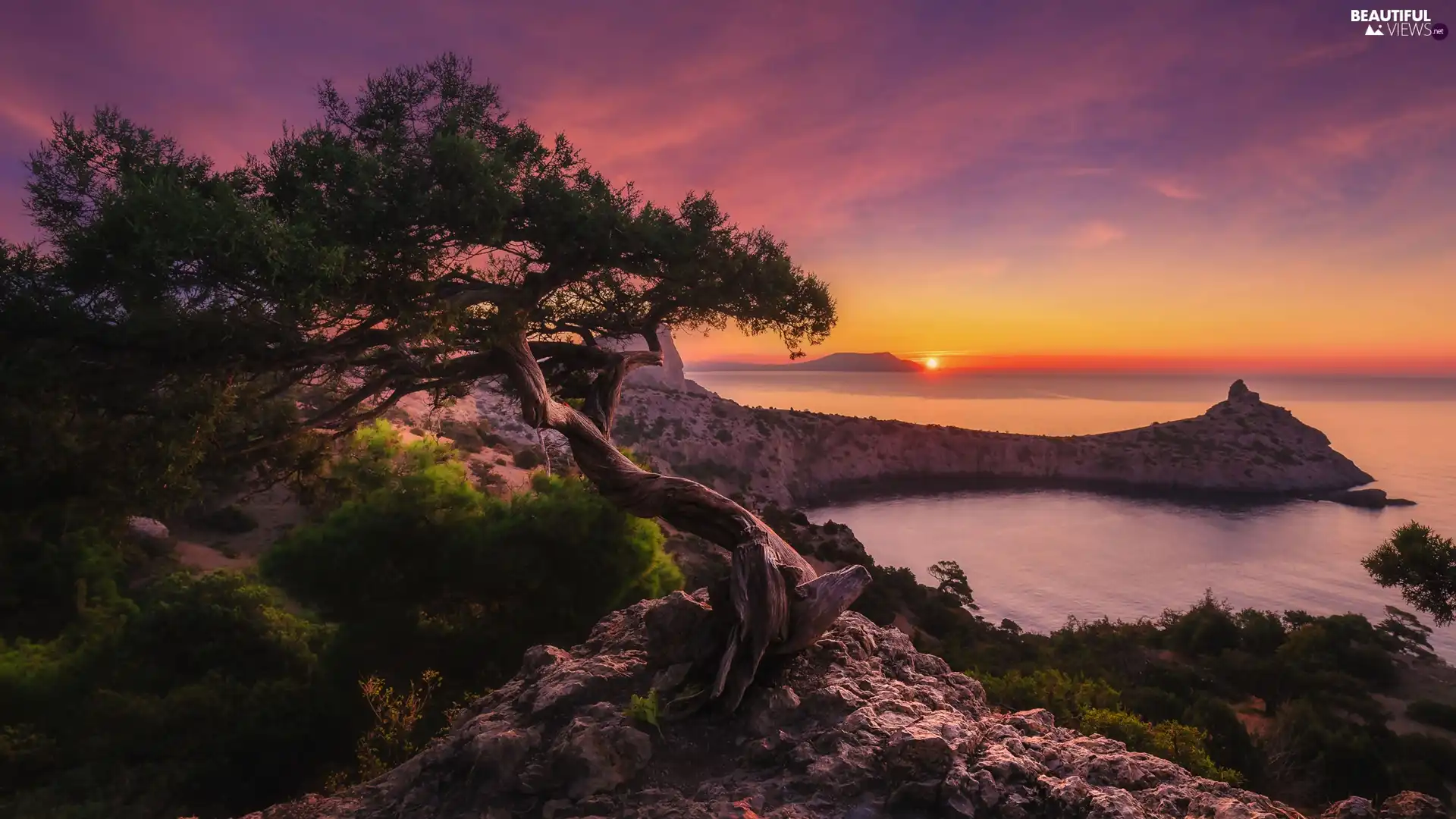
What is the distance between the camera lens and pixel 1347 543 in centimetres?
3872

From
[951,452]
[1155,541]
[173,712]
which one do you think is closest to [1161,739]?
[173,712]

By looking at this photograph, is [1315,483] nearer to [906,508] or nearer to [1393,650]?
[906,508]

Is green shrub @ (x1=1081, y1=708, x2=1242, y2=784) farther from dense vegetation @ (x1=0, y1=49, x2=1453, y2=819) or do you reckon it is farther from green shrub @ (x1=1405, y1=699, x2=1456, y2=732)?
green shrub @ (x1=1405, y1=699, x2=1456, y2=732)

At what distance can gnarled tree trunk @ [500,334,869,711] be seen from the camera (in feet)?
20.9

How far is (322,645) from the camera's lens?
43.1 ft

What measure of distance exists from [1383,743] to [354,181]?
72.1 feet

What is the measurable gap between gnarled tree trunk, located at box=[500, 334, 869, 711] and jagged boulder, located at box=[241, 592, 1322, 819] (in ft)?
1.10

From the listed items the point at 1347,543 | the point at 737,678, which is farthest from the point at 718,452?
the point at 737,678

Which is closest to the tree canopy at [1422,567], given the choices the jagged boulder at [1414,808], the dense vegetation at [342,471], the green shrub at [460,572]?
the dense vegetation at [342,471]

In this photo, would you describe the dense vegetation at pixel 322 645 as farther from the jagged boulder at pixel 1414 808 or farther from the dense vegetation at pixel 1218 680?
the jagged boulder at pixel 1414 808

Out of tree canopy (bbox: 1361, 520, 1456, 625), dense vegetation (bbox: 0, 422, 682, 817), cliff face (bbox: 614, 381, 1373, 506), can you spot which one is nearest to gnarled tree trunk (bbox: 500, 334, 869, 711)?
dense vegetation (bbox: 0, 422, 682, 817)

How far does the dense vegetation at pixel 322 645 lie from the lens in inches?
390

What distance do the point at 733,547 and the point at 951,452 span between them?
63.6 m

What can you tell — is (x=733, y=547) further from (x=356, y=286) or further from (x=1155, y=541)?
(x=1155, y=541)
